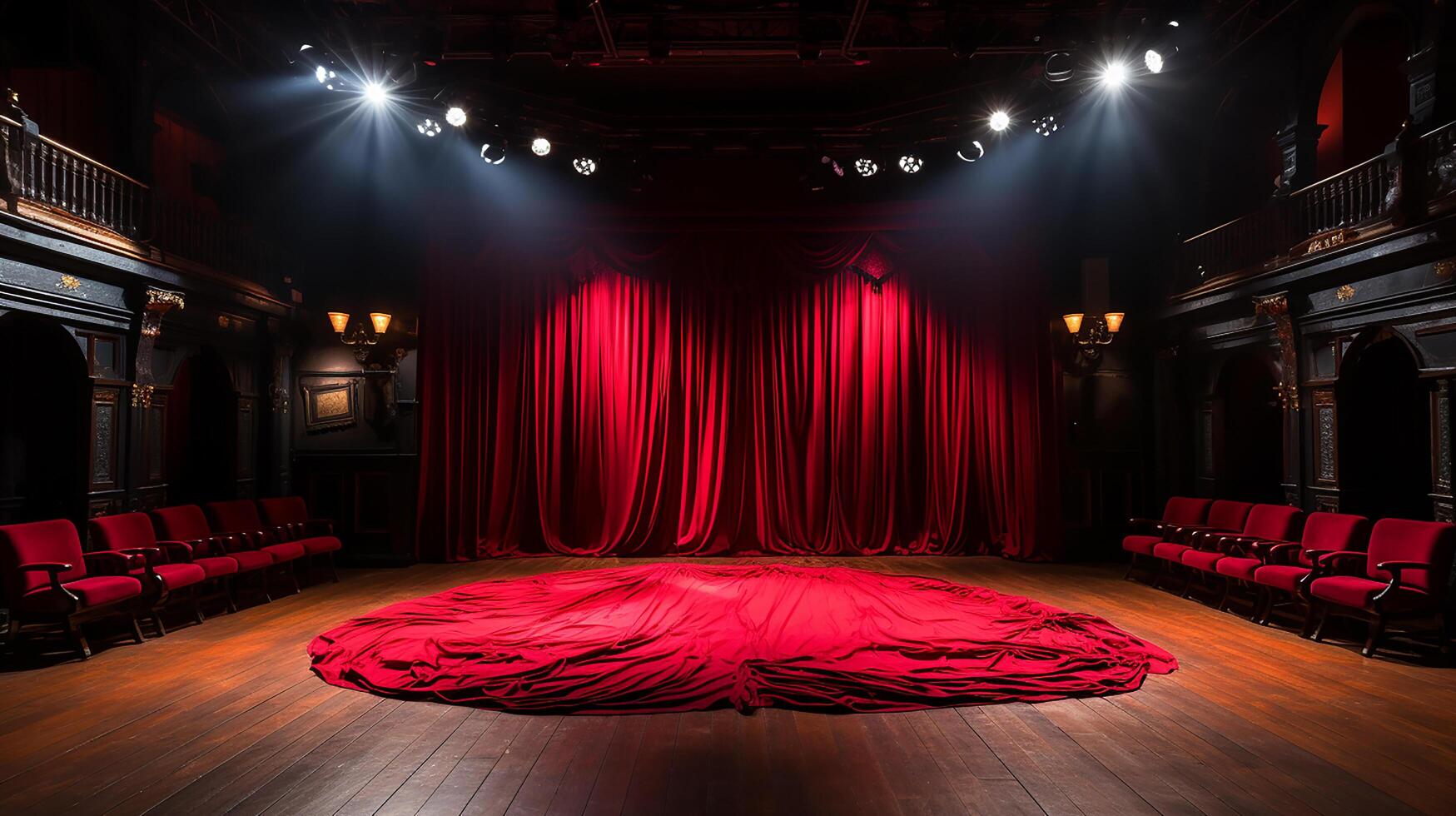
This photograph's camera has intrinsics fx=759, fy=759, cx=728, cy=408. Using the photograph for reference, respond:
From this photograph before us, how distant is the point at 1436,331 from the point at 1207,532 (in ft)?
7.41

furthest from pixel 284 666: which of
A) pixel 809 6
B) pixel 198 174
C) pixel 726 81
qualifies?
pixel 726 81

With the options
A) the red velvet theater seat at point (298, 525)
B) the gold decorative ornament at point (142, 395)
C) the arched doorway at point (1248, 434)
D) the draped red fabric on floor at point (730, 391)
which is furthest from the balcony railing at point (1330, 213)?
the gold decorative ornament at point (142, 395)

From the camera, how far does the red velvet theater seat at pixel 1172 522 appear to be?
23.8 feet

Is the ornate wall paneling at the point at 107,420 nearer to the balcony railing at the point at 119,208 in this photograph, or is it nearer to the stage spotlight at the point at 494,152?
the balcony railing at the point at 119,208

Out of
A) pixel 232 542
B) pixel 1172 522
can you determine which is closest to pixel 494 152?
pixel 232 542

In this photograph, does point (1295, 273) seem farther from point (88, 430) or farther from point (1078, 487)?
point (88, 430)

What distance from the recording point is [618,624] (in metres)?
5.46

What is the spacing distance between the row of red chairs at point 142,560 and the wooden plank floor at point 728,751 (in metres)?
0.49

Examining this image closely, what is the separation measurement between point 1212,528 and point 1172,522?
21.2 inches

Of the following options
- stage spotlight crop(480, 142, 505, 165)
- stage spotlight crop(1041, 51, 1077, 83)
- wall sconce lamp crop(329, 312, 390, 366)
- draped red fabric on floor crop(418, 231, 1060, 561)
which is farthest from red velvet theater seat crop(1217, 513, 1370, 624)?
wall sconce lamp crop(329, 312, 390, 366)

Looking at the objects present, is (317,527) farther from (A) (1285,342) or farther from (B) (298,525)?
(A) (1285,342)

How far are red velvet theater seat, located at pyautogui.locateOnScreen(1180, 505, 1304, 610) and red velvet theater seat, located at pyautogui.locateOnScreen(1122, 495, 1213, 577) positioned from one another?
0.42 m

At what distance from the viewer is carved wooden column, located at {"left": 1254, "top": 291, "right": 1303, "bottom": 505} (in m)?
6.95

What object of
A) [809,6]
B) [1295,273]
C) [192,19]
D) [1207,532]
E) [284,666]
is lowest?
[284,666]
